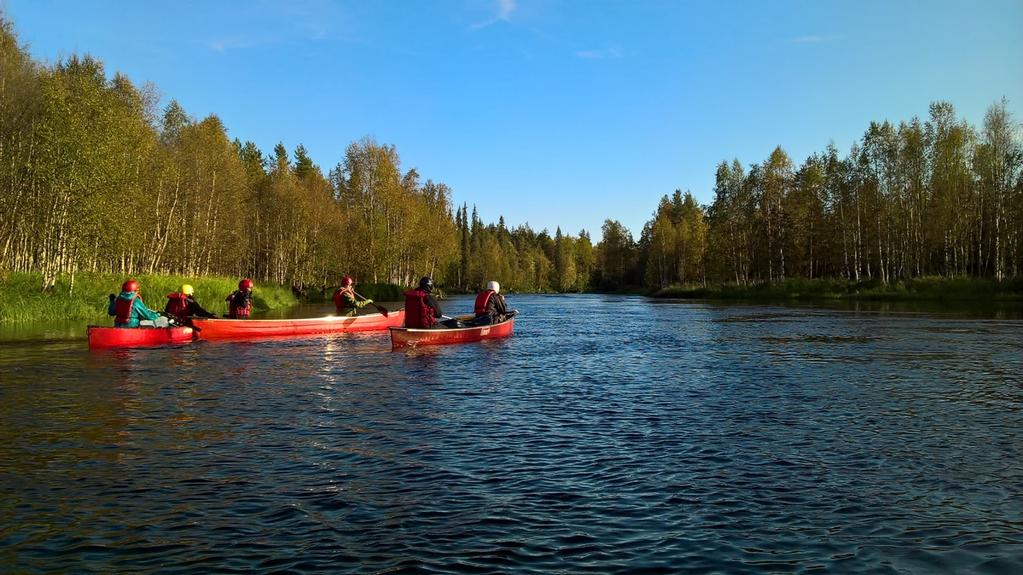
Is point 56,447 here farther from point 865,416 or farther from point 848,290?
point 848,290

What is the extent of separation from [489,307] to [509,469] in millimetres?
17345

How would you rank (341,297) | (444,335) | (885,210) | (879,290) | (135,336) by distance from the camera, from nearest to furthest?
(135,336)
(444,335)
(341,297)
(879,290)
(885,210)

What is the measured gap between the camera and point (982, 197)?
5419cm

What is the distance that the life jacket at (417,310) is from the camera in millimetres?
22188

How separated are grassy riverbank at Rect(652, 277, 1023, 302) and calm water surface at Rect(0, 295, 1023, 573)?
37.8 m

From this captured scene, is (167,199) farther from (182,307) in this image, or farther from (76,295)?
(182,307)

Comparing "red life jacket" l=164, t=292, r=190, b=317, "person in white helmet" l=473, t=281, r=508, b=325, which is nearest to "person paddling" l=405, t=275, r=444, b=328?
"person in white helmet" l=473, t=281, r=508, b=325

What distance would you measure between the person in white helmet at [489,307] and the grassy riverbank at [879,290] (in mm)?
38810

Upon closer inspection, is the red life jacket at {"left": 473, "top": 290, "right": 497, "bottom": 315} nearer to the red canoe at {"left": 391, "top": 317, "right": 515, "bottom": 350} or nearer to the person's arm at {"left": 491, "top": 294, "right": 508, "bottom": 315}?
the person's arm at {"left": 491, "top": 294, "right": 508, "bottom": 315}

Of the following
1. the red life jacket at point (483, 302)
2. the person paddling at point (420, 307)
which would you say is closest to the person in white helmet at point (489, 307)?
the red life jacket at point (483, 302)

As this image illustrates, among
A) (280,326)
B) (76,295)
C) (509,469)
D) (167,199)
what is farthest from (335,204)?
(509,469)

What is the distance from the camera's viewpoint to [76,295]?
97.9 ft

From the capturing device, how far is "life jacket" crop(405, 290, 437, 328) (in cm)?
2219

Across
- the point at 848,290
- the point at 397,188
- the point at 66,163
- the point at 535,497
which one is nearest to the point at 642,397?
the point at 535,497
